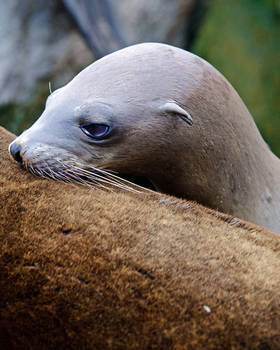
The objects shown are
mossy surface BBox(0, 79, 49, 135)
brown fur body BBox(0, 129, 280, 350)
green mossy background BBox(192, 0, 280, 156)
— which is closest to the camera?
brown fur body BBox(0, 129, 280, 350)

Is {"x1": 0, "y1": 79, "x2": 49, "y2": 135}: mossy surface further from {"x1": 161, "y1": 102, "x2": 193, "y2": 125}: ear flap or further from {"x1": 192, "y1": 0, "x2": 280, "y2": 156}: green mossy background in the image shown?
{"x1": 161, "y1": 102, "x2": 193, "y2": 125}: ear flap

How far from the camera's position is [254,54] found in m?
3.71

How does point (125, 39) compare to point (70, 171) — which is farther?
point (125, 39)

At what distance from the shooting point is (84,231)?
3.19ft

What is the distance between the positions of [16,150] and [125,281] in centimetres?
58

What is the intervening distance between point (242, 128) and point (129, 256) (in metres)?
0.94

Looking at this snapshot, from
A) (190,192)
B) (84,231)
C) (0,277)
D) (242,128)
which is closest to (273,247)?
(84,231)

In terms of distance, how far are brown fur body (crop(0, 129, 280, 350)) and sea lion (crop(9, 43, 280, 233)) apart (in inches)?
16.1

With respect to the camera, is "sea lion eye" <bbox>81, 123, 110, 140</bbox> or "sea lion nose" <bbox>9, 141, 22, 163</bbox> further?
"sea lion eye" <bbox>81, 123, 110, 140</bbox>

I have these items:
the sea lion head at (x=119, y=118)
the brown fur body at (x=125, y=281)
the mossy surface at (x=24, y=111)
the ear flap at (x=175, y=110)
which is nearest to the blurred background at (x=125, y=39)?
the mossy surface at (x=24, y=111)

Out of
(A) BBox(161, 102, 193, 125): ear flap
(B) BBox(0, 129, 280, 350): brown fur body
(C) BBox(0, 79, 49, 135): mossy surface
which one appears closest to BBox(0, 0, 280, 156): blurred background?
(C) BBox(0, 79, 49, 135): mossy surface

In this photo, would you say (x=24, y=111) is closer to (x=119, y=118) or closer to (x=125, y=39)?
(x=125, y=39)

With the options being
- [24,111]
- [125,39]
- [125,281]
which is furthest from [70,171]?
[125,39]

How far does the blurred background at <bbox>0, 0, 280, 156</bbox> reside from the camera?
318 centimetres
